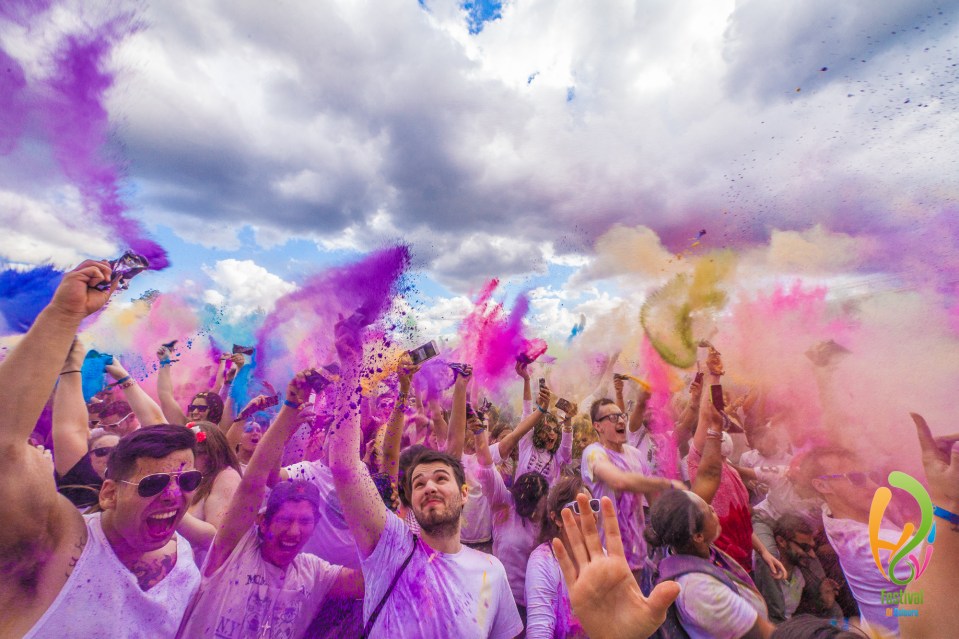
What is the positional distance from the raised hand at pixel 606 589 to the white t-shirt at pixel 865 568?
107 inches

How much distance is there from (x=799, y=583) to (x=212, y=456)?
5419 millimetres

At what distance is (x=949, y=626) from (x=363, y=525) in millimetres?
3621

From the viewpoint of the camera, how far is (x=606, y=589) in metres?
1.95

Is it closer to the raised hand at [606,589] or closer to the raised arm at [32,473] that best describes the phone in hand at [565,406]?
the raised hand at [606,589]

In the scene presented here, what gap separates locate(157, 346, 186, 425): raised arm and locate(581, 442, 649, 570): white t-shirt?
3.86m

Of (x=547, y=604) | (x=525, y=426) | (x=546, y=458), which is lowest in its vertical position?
(x=547, y=604)

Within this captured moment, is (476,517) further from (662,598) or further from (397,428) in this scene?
(662,598)

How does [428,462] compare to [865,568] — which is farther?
[865,568]

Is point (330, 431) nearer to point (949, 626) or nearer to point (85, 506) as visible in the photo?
point (85, 506)

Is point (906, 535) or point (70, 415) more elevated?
point (70, 415)

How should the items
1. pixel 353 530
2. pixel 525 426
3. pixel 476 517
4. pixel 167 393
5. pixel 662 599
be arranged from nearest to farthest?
pixel 662 599 → pixel 353 530 → pixel 167 393 → pixel 476 517 → pixel 525 426

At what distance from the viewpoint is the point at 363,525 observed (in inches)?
98.4

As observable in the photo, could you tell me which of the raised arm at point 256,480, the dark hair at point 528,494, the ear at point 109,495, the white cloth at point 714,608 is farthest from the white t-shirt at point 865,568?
the ear at point 109,495

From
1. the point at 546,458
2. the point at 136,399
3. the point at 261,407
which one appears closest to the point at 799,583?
the point at 546,458
